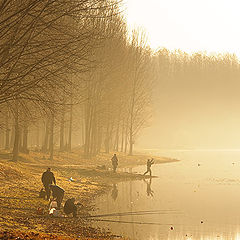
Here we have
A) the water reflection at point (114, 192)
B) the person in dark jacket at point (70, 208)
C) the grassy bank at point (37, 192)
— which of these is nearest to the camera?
the grassy bank at point (37, 192)

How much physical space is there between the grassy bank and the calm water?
1.24 metres

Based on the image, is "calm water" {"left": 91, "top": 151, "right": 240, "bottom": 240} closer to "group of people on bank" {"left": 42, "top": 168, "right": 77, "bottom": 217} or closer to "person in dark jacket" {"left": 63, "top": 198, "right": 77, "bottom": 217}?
"person in dark jacket" {"left": 63, "top": 198, "right": 77, "bottom": 217}

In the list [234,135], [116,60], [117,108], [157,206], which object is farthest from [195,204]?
[234,135]

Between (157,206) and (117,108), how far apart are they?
111ft

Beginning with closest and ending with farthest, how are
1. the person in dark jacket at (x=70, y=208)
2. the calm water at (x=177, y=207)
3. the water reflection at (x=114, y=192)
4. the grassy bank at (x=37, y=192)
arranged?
the grassy bank at (x=37, y=192), the calm water at (x=177, y=207), the person in dark jacket at (x=70, y=208), the water reflection at (x=114, y=192)

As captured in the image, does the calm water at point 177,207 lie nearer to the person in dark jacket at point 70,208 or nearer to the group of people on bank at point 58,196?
the person in dark jacket at point 70,208

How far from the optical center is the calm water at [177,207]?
17531mm

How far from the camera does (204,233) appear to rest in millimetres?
17562

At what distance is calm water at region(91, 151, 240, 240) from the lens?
1753cm

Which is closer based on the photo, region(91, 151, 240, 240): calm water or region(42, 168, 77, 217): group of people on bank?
region(91, 151, 240, 240): calm water

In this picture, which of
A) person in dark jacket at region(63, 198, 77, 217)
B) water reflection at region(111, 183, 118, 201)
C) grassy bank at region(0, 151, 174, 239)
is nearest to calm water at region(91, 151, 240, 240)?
water reflection at region(111, 183, 118, 201)

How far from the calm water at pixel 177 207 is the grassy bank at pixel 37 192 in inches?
48.8

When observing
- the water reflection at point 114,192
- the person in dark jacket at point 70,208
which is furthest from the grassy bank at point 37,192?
the water reflection at point 114,192

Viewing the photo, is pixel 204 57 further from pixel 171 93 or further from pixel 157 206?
pixel 157 206
